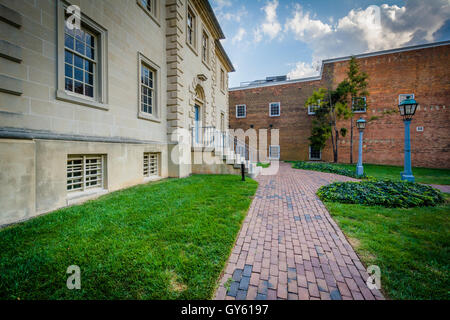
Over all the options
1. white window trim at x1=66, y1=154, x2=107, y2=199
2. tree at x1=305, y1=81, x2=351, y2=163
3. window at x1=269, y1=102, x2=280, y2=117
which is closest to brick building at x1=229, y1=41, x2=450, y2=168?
window at x1=269, y1=102, x2=280, y2=117

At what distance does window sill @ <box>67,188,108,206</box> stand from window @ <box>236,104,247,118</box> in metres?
20.0

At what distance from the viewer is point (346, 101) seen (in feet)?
59.6

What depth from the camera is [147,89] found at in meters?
7.65

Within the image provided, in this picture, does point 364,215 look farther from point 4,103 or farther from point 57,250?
point 4,103

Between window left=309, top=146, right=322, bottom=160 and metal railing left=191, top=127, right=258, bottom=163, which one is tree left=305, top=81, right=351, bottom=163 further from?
metal railing left=191, top=127, right=258, bottom=163

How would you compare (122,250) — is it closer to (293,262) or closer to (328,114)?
(293,262)

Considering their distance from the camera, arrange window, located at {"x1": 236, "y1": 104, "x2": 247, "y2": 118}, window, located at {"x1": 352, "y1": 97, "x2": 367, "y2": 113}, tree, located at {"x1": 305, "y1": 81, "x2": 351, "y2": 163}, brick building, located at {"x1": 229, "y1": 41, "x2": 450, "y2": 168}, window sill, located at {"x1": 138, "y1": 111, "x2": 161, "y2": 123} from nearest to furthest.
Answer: window sill, located at {"x1": 138, "y1": 111, "x2": 161, "y2": 123}
brick building, located at {"x1": 229, "y1": 41, "x2": 450, "y2": 168}
tree, located at {"x1": 305, "y1": 81, "x2": 351, "y2": 163}
window, located at {"x1": 352, "y1": 97, "x2": 367, "y2": 113}
window, located at {"x1": 236, "y1": 104, "x2": 247, "y2": 118}

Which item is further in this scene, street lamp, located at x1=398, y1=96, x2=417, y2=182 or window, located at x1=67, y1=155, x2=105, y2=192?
street lamp, located at x1=398, y1=96, x2=417, y2=182

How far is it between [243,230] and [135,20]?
7.97 metres

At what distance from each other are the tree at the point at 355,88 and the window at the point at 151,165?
60.6 ft

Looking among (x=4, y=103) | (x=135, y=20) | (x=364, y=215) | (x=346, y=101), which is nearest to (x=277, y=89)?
(x=346, y=101)

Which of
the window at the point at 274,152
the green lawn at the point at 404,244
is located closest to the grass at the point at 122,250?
the green lawn at the point at 404,244

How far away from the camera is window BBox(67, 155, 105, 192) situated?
478 centimetres
